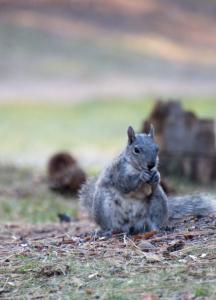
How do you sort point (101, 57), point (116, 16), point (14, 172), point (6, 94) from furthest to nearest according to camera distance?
point (116, 16)
point (101, 57)
point (6, 94)
point (14, 172)

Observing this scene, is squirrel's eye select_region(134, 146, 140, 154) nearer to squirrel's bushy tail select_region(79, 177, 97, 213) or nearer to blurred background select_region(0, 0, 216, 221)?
squirrel's bushy tail select_region(79, 177, 97, 213)

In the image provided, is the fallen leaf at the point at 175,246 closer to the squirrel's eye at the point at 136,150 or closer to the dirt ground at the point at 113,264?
the dirt ground at the point at 113,264

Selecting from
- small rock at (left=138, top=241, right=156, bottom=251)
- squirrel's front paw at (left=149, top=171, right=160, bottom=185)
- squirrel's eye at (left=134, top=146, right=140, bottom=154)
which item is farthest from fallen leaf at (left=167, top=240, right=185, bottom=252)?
squirrel's eye at (left=134, top=146, right=140, bottom=154)

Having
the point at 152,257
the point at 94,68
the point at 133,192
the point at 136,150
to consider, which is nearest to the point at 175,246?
the point at 152,257

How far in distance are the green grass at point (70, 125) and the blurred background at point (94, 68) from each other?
2 centimetres

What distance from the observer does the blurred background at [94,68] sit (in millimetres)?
19469

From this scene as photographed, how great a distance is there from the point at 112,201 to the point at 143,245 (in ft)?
2.21

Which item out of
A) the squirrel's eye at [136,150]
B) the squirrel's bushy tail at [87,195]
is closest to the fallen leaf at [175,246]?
the squirrel's eye at [136,150]

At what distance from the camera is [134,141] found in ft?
21.9

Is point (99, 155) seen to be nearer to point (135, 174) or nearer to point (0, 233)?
point (0, 233)

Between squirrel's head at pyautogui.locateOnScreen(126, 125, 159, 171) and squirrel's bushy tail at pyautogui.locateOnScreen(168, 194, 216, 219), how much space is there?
83 cm

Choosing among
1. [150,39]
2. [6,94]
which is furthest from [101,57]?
[6,94]

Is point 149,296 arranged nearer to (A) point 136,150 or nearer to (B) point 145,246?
(B) point 145,246

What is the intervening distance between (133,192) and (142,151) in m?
0.33
